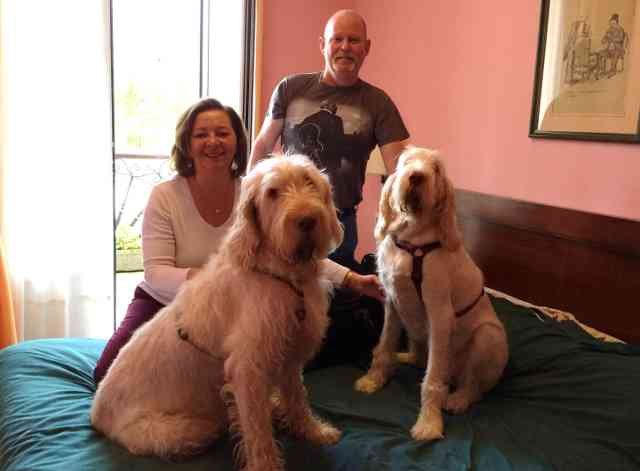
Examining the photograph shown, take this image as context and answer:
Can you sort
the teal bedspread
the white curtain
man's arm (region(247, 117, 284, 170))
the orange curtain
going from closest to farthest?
the teal bedspread → man's arm (region(247, 117, 284, 170)) → the orange curtain → the white curtain

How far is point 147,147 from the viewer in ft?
13.8

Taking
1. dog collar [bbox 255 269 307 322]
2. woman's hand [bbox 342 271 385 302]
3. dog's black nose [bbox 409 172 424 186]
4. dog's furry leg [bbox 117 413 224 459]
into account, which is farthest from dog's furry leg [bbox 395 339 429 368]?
dog's furry leg [bbox 117 413 224 459]

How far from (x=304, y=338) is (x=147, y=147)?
10.2 ft

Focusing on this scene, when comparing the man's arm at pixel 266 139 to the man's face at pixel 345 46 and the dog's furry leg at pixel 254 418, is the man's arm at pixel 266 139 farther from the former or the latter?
the dog's furry leg at pixel 254 418

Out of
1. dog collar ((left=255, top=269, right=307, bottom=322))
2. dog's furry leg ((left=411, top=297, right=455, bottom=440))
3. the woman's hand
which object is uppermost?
dog collar ((left=255, top=269, right=307, bottom=322))

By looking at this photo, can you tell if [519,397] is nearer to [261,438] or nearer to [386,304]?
[386,304]

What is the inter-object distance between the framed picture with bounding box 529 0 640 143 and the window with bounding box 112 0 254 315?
197 centimetres

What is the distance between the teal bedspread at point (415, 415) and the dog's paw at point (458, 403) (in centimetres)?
3

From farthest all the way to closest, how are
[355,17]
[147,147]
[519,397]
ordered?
[147,147] < [355,17] < [519,397]

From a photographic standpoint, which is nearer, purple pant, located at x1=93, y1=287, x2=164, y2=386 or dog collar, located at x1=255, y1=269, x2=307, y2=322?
dog collar, located at x1=255, y1=269, x2=307, y2=322

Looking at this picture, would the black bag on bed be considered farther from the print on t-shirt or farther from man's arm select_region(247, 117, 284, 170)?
man's arm select_region(247, 117, 284, 170)

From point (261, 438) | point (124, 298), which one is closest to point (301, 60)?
point (124, 298)

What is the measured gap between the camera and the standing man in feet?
8.00

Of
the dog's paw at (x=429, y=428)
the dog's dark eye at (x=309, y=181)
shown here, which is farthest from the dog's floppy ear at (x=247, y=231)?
the dog's paw at (x=429, y=428)
